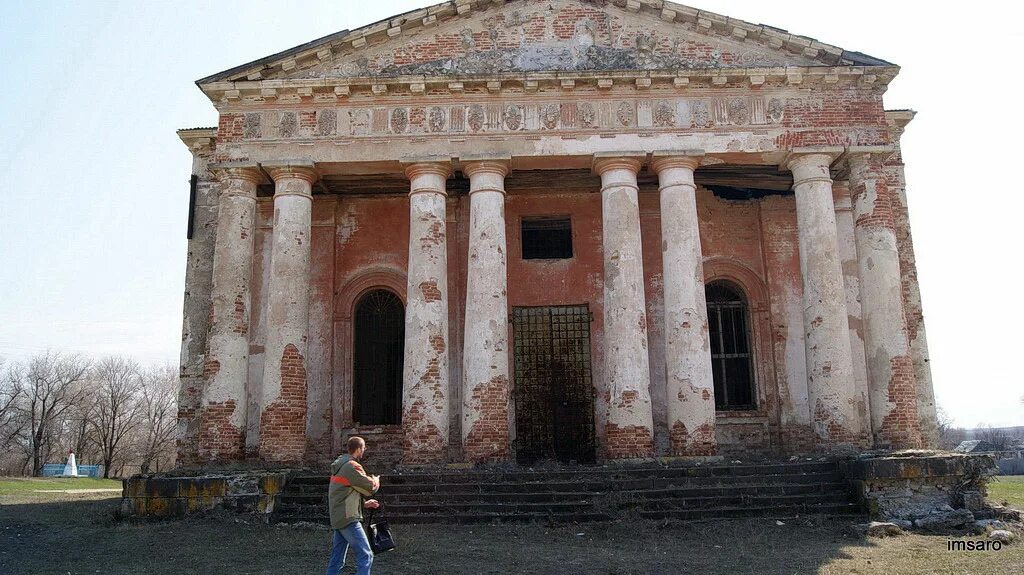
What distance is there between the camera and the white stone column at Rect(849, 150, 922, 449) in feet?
46.6

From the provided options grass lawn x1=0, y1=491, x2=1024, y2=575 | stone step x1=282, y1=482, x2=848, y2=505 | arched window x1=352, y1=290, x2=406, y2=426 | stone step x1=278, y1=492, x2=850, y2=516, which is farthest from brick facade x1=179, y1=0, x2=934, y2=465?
grass lawn x1=0, y1=491, x2=1024, y2=575

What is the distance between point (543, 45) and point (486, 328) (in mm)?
5828

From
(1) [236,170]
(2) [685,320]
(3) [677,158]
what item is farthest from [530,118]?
(1) [236,170]

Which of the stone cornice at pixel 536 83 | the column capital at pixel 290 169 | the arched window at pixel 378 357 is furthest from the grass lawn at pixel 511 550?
the stone cornice at pixel 536 83

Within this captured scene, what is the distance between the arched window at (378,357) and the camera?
58.0 ft

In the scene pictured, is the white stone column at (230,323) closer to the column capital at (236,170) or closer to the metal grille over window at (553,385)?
the column capital at (236,170)

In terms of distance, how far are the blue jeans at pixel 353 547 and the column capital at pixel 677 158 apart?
10172 mm

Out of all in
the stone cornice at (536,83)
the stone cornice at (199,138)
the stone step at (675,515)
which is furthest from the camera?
the stone cornice at (199,138)

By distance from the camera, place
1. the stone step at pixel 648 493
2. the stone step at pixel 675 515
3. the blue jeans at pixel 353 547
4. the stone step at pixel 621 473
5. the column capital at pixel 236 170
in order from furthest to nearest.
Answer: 1. the column capital at pixel 236 170
2. the stone step at pixel 621 473
3. the stone step at pixel 648 493
4. the stone step at pixel 675 515
5. the blue jeans at pixel 353 547

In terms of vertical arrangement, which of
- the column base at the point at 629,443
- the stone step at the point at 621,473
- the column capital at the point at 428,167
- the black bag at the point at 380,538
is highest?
the column capital at the point at 428,167

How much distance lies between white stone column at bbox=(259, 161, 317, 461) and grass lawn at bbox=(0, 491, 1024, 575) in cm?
230

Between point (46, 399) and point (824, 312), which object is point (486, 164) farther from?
point (46, 399)

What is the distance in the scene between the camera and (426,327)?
47.5ft

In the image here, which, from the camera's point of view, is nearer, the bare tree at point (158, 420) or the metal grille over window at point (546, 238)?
the metal grille over window at point (546, 238)
